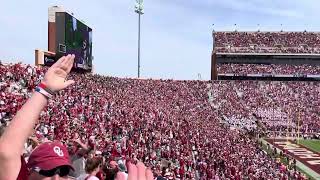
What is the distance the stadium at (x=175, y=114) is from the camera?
403cm

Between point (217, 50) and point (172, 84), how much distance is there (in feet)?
48.2

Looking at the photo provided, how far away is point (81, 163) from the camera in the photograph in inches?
172

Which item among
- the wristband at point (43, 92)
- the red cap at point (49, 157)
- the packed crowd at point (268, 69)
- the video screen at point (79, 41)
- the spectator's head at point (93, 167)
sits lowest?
the spectator's head at point (93, 167)

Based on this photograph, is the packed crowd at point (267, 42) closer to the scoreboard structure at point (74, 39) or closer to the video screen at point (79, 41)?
the video screen at point (79, 41)

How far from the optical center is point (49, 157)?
7.14 ft

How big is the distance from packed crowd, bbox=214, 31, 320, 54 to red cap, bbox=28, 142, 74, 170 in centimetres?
5914

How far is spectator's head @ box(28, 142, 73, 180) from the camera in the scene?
2.15 m

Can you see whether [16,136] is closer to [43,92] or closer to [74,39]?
[43,92]

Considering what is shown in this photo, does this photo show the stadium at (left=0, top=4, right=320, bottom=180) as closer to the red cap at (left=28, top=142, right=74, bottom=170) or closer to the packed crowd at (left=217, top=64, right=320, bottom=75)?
the red cap at (left=28, top=142, right=74, bottom=170)

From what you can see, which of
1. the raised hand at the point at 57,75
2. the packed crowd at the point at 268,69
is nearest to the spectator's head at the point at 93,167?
the raised hand at the point at 57,75

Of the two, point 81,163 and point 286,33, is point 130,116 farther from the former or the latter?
point 286,33

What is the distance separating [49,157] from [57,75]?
0.41 meters

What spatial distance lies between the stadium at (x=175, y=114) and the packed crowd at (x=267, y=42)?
13 centimetres

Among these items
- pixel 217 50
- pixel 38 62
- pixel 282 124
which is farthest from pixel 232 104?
pixel 38 62
